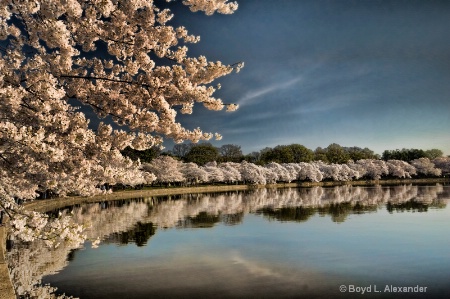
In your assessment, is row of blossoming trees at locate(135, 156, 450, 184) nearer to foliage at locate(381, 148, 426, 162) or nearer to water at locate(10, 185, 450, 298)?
foliage at locate(381, 148, 426, 162)

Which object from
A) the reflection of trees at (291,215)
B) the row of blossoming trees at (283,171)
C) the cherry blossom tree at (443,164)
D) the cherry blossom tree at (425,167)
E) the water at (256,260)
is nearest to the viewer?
the water at (256,260)

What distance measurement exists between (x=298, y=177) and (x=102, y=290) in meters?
110

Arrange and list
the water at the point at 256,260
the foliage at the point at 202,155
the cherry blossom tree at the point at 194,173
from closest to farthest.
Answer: the water at the point at 256,260, the cherry blossom tree at the point at 194,173, the foliage at the point at 202,155

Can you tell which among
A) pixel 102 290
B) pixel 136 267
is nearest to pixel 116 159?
pixel 102 290

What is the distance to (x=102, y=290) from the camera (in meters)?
13.6

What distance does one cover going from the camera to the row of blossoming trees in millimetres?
89938

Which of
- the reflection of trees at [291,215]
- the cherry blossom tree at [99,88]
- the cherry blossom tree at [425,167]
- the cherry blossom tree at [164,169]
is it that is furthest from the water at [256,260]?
the cherry blossom tree at [425,167]

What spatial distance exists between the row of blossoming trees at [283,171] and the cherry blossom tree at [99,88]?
7465 cm

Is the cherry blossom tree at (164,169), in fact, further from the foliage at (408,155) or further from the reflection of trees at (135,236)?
the foliage at (408,155)

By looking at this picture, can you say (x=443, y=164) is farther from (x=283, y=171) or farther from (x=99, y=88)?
(x=99, y=88)

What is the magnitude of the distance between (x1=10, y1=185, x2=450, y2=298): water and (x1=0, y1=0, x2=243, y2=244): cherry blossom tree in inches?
230

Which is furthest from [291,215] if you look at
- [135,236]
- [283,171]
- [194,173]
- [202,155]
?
[202,155]

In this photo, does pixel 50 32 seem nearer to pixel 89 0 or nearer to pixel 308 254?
pixel 89 0

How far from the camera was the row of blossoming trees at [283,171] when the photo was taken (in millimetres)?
89938
